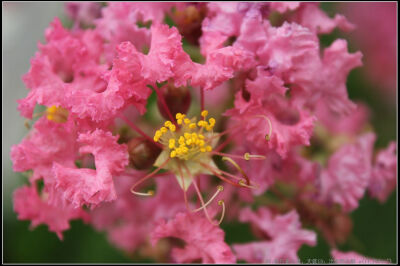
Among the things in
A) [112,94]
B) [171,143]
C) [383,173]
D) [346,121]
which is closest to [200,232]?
[171,143]

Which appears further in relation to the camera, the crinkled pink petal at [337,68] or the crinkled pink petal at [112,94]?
the crinkled pink petal at [337,68]

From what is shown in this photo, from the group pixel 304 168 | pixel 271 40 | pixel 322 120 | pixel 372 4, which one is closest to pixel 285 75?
pixel 271 40

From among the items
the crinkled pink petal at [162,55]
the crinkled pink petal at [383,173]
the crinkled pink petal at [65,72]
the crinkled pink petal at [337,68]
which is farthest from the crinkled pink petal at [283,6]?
the crinkled pink petal at [383,173]

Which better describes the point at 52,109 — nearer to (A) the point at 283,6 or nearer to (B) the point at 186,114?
(B) the point at 186,114

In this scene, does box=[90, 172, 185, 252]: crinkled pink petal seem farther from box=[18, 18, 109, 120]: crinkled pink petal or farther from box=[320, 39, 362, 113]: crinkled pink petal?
box=[320, 39, 362, 113]: crinkled pink petal

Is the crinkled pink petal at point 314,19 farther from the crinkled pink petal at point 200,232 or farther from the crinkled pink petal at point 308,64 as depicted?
the crinkled pink petal at point 200,232

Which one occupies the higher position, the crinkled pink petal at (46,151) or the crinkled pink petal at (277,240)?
the crinkled pink petal at (46,151)

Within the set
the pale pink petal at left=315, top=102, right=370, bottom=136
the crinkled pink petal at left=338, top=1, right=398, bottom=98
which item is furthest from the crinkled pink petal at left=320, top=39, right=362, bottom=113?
the crinkled pink petal at left=338, top=1, right=398, bottom=98
